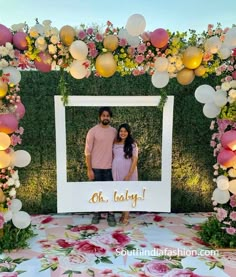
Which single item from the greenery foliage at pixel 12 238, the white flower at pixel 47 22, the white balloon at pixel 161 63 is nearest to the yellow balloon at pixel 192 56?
the white balloon at pixel 161 63

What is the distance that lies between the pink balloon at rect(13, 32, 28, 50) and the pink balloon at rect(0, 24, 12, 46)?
0.05 m

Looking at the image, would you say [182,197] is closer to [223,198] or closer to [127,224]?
[127,224]

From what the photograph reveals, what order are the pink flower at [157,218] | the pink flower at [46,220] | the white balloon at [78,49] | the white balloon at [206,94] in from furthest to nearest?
the pink flower at [157,218], the pink flower at [46,220], the white balloon at [206,94], the white balloon at [78,49]

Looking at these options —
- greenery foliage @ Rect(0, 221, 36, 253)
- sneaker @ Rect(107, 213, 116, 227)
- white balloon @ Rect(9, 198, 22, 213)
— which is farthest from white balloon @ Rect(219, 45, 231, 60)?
greenery foliage @ Rect(0, 221, 36, 253)

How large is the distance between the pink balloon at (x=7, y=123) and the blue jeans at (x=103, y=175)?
3.68 ft

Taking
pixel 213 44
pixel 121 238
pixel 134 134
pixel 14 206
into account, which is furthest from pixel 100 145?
pixel 213 44

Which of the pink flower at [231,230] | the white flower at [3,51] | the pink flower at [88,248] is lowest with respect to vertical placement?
the pink flower at [88,248]

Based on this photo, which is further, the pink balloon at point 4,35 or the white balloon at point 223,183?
the white balloon at point 223,183

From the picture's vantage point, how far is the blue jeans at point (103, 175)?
4.01m

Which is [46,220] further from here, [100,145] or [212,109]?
[212,109]

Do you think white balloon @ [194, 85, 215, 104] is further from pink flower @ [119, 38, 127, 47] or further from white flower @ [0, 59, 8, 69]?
white flower @ [0, 59, 8, 69]

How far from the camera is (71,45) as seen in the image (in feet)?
10.4

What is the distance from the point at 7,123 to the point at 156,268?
1793mm

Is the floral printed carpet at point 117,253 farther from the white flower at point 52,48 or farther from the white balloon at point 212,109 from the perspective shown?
the white flower at point 52,48
